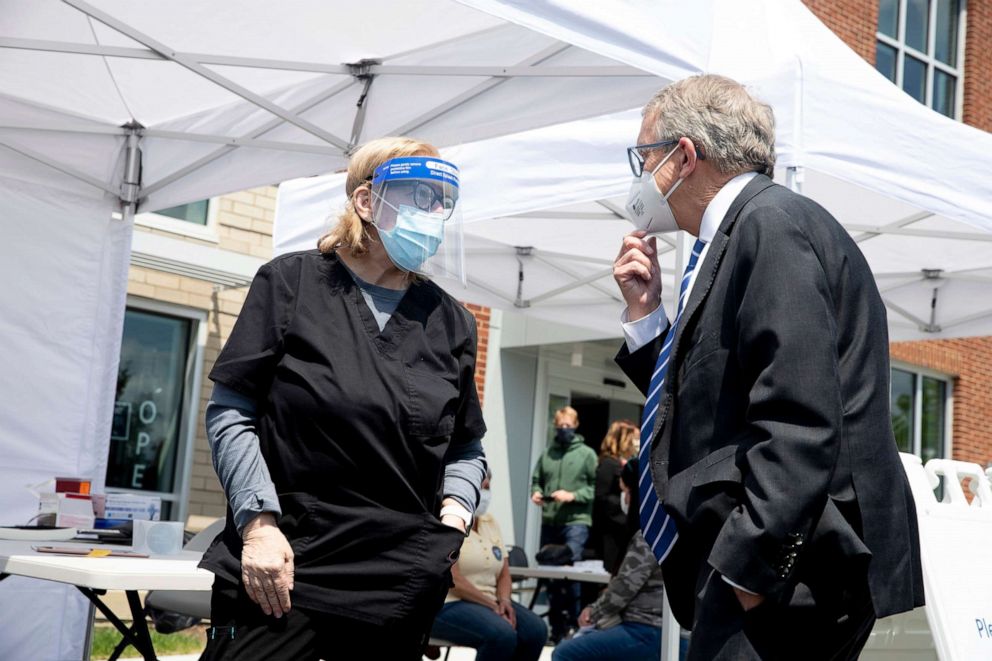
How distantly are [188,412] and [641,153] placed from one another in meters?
7.51

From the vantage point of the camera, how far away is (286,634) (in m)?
2.30

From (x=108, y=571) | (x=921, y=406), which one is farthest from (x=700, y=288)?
(x=921, y=406)

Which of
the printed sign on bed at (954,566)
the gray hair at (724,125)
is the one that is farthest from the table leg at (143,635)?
the printed sign on bed at (954,566)

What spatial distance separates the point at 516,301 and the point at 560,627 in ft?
9.40

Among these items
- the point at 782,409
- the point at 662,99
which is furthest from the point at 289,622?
the point at 662,99

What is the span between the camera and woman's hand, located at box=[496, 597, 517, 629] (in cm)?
575

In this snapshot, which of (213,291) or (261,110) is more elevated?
(261,110)

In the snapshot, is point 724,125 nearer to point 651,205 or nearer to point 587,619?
point 651,205

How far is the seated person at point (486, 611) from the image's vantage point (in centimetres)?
546

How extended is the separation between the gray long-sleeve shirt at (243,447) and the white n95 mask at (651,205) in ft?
1.85

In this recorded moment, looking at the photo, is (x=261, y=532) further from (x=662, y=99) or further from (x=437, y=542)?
(x=662, y=99)

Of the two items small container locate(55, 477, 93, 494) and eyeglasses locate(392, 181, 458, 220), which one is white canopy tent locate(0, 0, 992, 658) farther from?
eyeglasses locate(392, 181, 458, 220)

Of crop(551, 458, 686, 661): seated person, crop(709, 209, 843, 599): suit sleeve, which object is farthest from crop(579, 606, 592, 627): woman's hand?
crop(709, 209, 843, 599): suit sleeve

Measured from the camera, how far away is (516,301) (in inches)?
359
